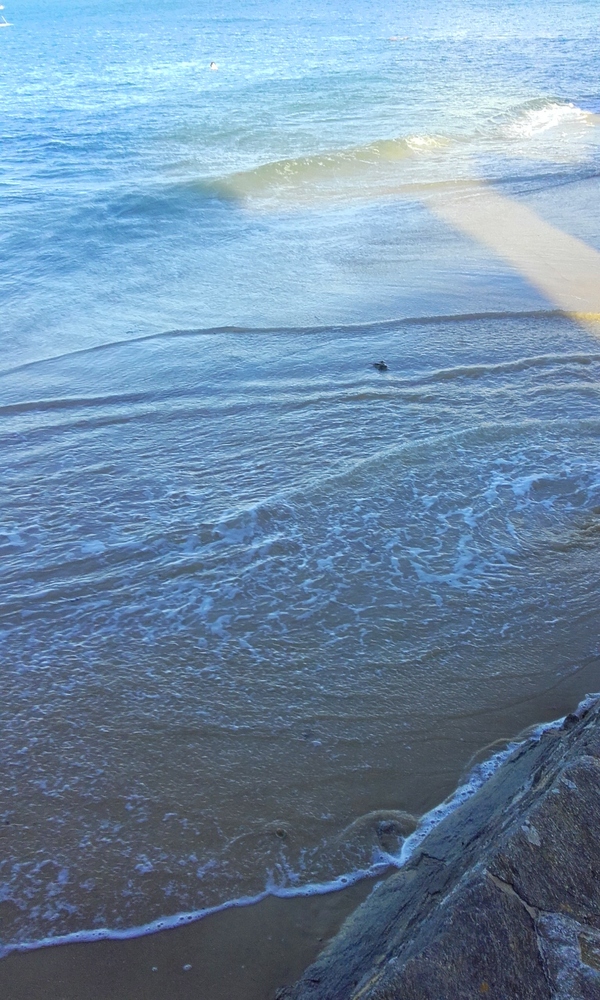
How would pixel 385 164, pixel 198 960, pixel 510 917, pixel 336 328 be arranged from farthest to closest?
1. pixel 385 164
2. pixel 336 328
3. pixel 198 960
4. pixel 510 917

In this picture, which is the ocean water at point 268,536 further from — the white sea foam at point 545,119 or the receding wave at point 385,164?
the white sea foam at point 545,119

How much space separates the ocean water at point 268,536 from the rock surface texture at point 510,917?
70 cm

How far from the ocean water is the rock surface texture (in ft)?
2.29

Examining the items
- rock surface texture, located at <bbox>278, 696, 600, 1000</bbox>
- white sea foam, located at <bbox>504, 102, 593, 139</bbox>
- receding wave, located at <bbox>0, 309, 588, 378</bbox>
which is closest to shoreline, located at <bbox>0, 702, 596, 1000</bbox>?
rock surface texture, located at <bbox>278, 696, 600, 1000</bbox>

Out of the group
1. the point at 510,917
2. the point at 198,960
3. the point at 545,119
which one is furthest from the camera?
the point at 545,119

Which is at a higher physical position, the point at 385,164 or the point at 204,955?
the point at 385,164

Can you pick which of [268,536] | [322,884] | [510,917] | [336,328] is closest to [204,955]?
[322,884]

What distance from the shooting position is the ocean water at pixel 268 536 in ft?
9.55

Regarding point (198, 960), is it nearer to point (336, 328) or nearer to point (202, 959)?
point (202, 959)

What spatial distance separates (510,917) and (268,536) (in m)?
2.98

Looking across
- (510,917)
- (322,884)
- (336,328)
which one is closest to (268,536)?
(322,884)

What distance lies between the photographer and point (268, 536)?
179 inches

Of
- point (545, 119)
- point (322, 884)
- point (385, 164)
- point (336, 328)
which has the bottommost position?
point (322, 884)

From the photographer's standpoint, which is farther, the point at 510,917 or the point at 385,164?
the point at 385,164
